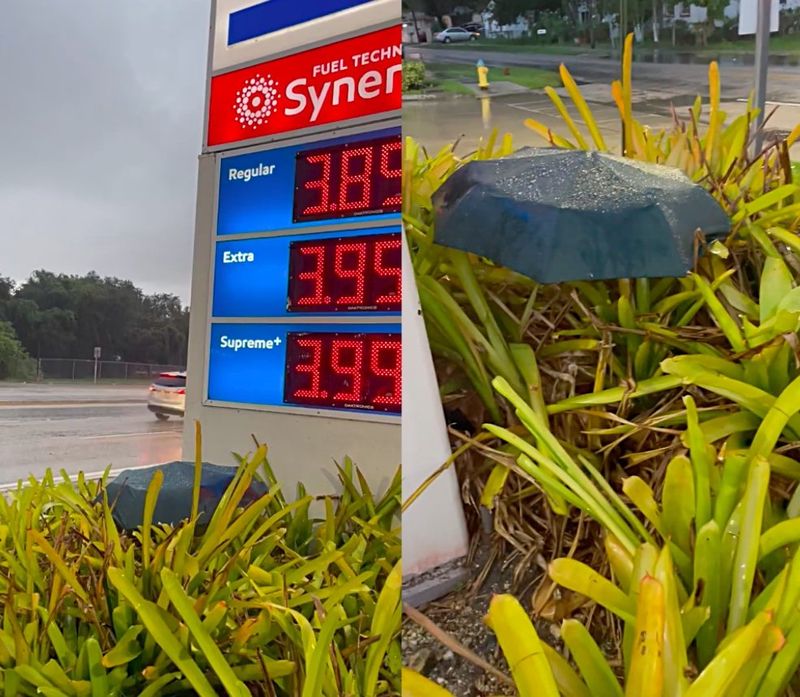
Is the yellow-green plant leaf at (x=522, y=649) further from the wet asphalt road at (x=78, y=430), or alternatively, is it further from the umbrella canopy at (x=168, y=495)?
the wet asphalt road at (x=78, y=430)

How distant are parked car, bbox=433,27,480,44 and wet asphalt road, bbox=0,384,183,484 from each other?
1.21 m

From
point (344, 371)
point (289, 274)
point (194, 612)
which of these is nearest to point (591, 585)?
point (194, 612)

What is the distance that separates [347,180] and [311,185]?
8 centimetres

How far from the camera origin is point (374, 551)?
37.3 inches

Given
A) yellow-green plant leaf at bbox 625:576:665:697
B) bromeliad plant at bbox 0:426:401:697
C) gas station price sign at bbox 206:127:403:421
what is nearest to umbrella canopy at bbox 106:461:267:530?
bromeliad plant at bbox 0:426:401:697

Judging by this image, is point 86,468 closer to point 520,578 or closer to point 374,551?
point 374,551

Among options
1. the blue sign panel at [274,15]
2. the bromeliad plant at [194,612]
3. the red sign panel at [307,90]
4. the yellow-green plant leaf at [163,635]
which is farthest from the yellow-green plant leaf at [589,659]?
the blue sign panel at [274,15]

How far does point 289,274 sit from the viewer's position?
119 cm

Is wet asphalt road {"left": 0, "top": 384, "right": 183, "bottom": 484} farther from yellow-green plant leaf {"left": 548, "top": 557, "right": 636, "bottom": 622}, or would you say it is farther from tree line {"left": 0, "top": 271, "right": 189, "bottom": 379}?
yellow-green plant leaf {"left": 548, "top": 557, "right": 636, "bottom": 622}

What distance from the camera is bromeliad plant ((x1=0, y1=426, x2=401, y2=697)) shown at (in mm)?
624

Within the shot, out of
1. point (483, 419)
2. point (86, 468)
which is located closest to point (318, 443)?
point (86, 468)

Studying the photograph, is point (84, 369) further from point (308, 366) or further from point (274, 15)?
point (274, 15)

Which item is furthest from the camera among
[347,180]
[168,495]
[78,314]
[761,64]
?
[78,314]

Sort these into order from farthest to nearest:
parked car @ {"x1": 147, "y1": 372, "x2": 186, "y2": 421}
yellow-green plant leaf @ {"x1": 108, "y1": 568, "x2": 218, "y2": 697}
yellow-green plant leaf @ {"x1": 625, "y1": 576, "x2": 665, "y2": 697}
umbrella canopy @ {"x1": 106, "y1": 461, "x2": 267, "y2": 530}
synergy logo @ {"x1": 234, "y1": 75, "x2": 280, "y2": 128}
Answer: parked car @ {"x1": 147, "y1": 372, "x2": 186, "y2": 421} → synergy logo @ {"x1": 234, "y1": 75, "x2": 280, "y2": 128} → umbrella canopy @ {"x1": 106, "y1": 461, "x2": 267, "y2": 530} → yellow-green plant leaf @ {"x1": 108, "y1": 568, "x2": 218, "y2": 697} → yellow-green plant leaf @ {"x1": 625, "y1": 576, "x2": 665, "y2": 697}
